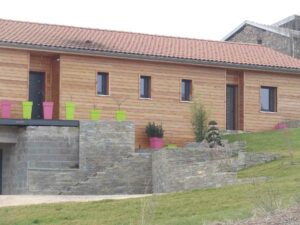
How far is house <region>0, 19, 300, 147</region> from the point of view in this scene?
31750 millimetres

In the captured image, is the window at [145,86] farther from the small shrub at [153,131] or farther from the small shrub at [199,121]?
the small shrub at [199,121]

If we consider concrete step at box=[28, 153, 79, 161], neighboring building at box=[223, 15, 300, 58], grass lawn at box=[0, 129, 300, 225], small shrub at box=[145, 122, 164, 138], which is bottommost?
grass lawn at box=[0, 129, 300, 225]

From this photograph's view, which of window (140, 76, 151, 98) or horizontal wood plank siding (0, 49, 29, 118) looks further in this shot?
window (140, 76, 151, 98)

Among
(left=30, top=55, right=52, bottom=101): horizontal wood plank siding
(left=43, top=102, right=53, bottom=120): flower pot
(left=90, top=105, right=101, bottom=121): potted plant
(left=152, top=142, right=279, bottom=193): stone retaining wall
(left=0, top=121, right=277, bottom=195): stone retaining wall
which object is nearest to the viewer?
(left=152, top=142, right=279, bottom=193): stone retaining wall

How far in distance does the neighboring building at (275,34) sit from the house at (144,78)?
9729mm

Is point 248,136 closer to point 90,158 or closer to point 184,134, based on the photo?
point 184,134

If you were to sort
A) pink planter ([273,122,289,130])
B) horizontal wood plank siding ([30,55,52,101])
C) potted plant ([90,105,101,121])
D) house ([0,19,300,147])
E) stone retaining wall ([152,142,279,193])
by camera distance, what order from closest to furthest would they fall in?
stone retaining wall ([152,142,279,193]) < potted plant ([90,105,101,121]) < house ([0,19,300,147]) < horizontal wood plank siding ([30,55,52,101]) < pink planter ([273,122,289,130])

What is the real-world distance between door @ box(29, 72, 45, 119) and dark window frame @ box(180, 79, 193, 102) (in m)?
5.88

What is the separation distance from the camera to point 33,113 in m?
32.5

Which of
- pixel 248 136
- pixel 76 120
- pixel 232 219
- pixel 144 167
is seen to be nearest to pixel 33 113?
pixel 76 120

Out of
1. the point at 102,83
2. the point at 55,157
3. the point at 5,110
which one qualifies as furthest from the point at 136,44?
the point at 55,157

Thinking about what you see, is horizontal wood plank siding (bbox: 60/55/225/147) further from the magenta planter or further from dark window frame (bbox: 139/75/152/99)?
the magenta planter

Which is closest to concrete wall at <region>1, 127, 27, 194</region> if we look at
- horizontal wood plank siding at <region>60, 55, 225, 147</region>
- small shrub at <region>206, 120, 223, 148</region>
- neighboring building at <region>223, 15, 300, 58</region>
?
horizontal wood plank siding at <region>60, 55, 225, 147</region>

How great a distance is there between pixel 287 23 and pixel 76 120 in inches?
956
